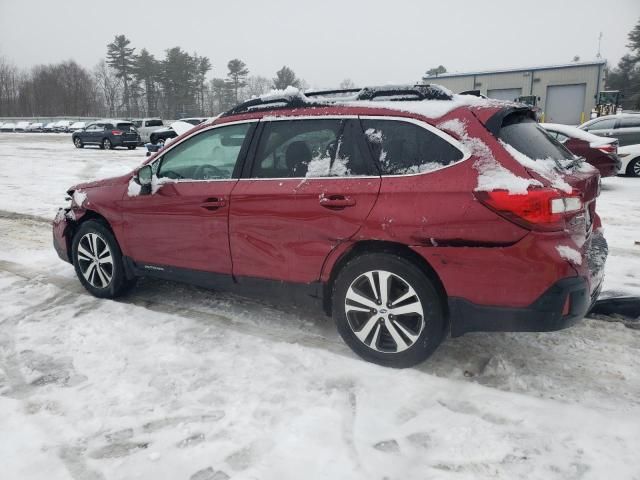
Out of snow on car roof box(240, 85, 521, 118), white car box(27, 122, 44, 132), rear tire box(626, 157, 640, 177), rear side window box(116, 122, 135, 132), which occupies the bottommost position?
rear tire box(626, 157, 640, 177)

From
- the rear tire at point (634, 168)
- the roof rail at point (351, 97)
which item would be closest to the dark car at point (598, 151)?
the rear tire at point (634, 168)

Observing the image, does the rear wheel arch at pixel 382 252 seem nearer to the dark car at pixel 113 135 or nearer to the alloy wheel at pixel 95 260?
the alloy wheel at pixel 95 260

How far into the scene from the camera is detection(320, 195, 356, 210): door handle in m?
3.19

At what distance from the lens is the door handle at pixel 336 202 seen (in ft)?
10.5

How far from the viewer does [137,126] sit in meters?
29.3

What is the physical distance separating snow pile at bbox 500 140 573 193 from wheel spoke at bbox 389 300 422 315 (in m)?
1.02

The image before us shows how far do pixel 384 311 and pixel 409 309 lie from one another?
169 mm

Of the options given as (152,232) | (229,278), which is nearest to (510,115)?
(229,278)

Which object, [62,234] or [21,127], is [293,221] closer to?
[62,234]

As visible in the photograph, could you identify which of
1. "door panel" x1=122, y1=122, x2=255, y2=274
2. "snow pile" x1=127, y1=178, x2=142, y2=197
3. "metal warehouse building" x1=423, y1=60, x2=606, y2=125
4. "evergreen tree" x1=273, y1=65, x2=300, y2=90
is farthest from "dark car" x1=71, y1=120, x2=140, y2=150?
"evergreen tree" x1=273, y1=65, x2=300, y2=90

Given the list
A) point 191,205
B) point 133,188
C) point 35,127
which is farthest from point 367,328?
point 35,127

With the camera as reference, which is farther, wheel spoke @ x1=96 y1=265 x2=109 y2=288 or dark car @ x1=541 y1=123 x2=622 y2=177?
dark car @ x1=541 y1=123 x2=622 y2=177

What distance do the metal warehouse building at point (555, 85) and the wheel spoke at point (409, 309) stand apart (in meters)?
40.3

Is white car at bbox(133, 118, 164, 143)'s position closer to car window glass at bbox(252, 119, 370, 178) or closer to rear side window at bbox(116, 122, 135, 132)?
rear side window at bbox(116, 122, 135, 132)
